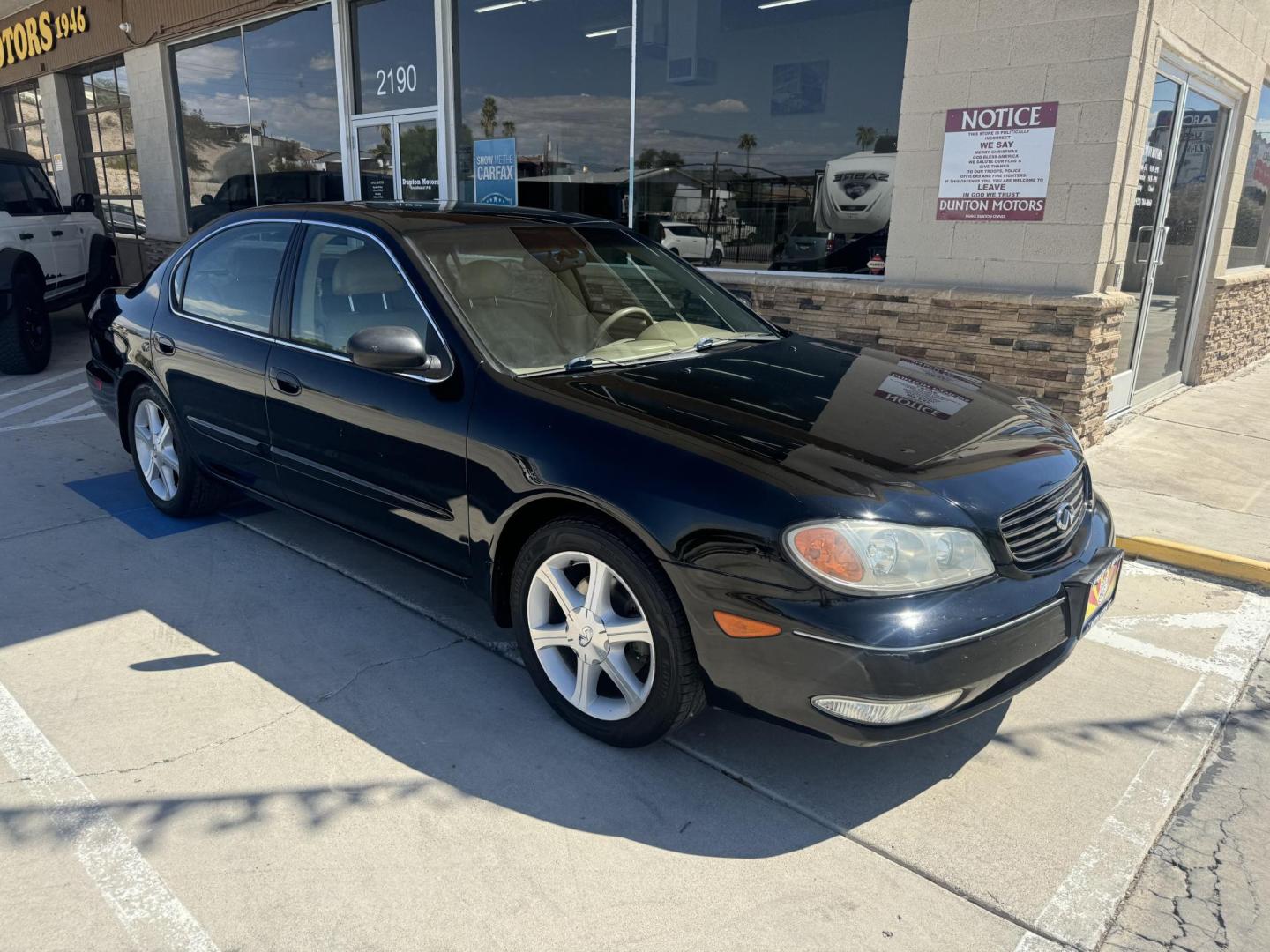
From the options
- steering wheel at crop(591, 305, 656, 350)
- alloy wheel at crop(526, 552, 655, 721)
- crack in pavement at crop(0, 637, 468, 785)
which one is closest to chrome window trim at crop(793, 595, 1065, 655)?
alloy wheel at crop(526, 552, 655, 721)

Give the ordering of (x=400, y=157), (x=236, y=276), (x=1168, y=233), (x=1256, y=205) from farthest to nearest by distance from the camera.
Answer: (x=400, y=157) → (x=1256, y=205) → (x=1168, y=233) → (x=236, y=276)

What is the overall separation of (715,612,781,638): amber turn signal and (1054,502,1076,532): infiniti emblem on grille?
1.06m

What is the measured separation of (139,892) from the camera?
2.35 m

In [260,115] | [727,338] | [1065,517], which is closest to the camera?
[1065,517]

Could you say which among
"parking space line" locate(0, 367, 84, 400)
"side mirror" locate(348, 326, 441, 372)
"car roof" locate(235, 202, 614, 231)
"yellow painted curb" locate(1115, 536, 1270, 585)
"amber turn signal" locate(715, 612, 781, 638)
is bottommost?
"parking space line" locate(0, 367, 84, 400)

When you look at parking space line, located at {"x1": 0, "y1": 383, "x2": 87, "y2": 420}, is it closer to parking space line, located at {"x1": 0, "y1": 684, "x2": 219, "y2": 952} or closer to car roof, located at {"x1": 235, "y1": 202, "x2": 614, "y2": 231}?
car roof, located at {"x1": 235, "y1": 202, "x2": 614, "y2": 231}

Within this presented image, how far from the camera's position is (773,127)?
762cm

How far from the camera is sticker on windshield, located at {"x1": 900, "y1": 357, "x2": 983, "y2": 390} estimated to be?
370cm

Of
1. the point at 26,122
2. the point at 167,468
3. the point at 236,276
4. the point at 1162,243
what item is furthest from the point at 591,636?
the point at 26,122

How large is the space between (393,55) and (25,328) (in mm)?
4810

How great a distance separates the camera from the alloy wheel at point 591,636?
9.37 feet

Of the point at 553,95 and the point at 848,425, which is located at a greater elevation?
the point at 553,95

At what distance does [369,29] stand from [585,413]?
9460mm

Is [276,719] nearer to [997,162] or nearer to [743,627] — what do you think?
[743,627]
